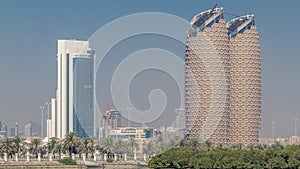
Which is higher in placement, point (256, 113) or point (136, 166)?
point (256, 113)

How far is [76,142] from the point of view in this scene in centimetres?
9062

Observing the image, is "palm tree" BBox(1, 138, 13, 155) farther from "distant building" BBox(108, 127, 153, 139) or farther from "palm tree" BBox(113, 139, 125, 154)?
"distant building" BBox(108, 127, 153, 139)

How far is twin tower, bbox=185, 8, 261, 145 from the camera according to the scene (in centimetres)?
13062

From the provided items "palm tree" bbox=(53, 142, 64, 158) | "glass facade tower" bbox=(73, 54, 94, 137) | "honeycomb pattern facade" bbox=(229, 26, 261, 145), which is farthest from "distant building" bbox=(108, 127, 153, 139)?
"palm tree" bbox=(53, 142, 64, 158)

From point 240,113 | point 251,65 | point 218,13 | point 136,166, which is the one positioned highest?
point 218,13

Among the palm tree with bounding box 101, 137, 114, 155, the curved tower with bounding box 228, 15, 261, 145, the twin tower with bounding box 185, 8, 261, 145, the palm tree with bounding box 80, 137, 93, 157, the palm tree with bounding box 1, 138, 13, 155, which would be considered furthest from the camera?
the curved tower with bounding box 228, 15, 261, 145

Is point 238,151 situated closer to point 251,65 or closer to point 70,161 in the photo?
point 70,161

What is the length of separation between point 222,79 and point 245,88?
7.42 m

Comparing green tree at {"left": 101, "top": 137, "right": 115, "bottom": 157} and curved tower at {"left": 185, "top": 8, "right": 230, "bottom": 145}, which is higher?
curved tower at {"left": 185, "top": 8, "right": 230, "bottom": 145}

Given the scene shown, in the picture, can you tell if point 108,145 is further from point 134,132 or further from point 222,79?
point 134,132

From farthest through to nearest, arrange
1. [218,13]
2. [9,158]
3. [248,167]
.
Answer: [218,13], [9,158], [248,167]

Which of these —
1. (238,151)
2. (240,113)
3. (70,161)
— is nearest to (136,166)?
(70,161)

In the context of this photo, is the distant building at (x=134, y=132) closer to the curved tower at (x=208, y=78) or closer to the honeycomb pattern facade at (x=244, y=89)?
the honeycomb pattern facade at (x=244, y=89)

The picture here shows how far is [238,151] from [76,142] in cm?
2444
